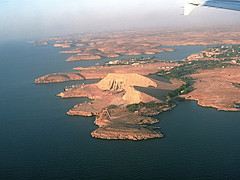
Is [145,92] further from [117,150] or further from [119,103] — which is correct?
[117,150]

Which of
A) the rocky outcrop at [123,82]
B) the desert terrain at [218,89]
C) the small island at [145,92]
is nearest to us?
the small island at [145,92]

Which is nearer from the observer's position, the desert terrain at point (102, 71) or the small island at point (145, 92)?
the small island at point (145, 92)

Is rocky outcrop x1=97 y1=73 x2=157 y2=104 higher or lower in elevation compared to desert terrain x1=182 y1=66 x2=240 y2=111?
higher

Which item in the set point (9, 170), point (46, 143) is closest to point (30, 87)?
point (46, 143)

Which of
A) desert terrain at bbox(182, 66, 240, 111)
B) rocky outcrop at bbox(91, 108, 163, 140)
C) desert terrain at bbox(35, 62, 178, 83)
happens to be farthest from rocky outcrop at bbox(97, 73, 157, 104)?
desert terrain at bbox(35, 62, 178, 83)

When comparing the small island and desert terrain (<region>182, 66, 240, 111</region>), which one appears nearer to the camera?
the small island

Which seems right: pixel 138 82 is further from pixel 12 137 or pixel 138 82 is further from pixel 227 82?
pixel 12 137

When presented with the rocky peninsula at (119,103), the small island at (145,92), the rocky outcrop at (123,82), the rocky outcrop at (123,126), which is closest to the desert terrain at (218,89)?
the small island at (145,92)

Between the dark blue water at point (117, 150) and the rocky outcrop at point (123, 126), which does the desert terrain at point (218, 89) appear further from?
the rocky outcrop at point (123, 126)

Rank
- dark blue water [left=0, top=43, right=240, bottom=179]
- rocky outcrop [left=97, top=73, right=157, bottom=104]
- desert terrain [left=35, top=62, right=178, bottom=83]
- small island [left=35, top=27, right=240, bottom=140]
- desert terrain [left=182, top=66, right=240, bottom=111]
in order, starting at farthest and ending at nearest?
desert terrain [left=35, top=62, right=178, bottom=83] < rocky outcrop [left=97, top=73, right=157, bottom=104] < desert terrain [left=182, top=66, right=240, bottom=111] < small island [left=35, top=27, right=240, bottom=140] < dark blue water [left=0, top=43, right=240, bottom=179]

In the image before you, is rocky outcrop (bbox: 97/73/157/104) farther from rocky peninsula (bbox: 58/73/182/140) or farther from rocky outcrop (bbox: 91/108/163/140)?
rocky outcrop (bbox: 91/108/163/140)

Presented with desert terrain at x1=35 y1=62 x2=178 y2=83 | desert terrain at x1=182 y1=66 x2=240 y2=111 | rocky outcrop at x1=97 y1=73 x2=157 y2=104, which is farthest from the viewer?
desert terrain at x1=35 y1=62 x2=178 y2=83
